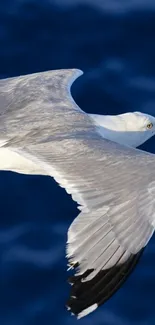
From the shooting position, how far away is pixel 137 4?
513 inches

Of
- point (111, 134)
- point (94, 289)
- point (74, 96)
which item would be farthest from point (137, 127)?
point (94, 289)

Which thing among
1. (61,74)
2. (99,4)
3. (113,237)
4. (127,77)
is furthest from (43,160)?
(99,4)

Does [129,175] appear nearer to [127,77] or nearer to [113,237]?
[113,237]

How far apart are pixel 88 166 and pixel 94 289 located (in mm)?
1175

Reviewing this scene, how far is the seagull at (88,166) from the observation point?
7.95m

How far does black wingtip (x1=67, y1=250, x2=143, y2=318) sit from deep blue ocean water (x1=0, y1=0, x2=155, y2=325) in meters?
1.76

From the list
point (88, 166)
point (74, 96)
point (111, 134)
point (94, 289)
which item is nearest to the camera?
point (94, 289)

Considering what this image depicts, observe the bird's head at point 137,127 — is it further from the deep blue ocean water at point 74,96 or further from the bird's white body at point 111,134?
the deep blue ocean water at point 74,96

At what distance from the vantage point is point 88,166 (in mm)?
8805

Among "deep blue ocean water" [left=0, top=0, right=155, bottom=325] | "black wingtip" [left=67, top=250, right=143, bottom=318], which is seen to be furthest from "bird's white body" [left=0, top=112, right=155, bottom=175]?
"black wingtip" [left=67, top=250, right=143, bottom=318]

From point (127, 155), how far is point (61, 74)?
225 centimetres

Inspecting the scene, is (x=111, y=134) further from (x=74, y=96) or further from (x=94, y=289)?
(x=94, y=289)

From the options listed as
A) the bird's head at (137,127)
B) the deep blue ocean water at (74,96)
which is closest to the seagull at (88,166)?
the bird's head at (137,127)

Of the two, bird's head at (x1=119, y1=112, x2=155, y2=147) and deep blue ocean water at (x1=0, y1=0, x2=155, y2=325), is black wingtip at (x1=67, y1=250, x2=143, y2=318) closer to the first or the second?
deep blue ocean water at (x1=0, y1=0, x2=155, y2=325)
